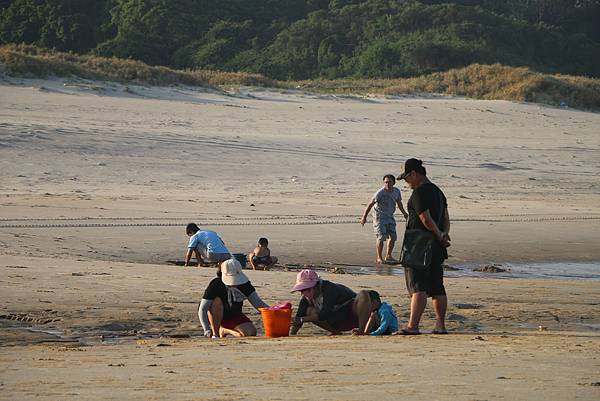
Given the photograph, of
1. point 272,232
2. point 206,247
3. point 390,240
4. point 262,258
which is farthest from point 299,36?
point 206,247

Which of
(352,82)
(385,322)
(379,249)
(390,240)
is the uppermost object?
(352,82)

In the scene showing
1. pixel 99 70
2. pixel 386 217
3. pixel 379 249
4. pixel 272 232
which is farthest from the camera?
pixel 99 70

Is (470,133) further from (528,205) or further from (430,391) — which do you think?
(430,391)

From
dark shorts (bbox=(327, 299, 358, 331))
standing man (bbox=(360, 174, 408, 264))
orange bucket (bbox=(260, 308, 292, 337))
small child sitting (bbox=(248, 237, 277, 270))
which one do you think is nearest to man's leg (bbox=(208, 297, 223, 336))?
orange bucket (bbox=(260, 308, 292, 337))

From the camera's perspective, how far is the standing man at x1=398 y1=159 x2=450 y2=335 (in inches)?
360

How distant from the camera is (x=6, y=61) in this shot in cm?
2955

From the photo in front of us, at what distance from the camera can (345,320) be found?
973cm

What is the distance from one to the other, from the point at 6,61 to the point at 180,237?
1559 centimetres

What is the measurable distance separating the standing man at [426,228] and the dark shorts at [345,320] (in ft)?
1.99

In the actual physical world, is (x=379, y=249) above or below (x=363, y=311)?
below

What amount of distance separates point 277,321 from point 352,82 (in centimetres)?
3285

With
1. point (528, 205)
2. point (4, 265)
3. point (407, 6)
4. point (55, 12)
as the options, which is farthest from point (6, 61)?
point (407, 6)

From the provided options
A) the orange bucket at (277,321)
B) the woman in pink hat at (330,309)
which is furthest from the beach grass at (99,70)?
the orange bucket at (277,321)

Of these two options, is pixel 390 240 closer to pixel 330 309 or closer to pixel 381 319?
pixel 330 309
